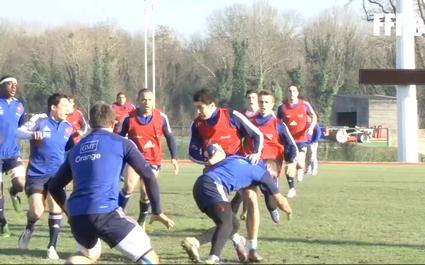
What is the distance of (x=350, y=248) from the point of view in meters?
11.0

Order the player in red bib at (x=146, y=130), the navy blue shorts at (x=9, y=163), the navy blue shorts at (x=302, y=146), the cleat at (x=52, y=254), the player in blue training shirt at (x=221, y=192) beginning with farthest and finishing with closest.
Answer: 1. the navy blue shorts at (x=302, y=146)
2. the player in red bib at (x=146, y=130)
3. the navy blue shorts at (x=9, y=163)
4. the cleat at (x=52, y=254)
5. the player in blue training shirt at (x=221, y=192)

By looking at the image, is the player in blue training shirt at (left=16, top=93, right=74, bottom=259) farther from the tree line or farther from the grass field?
the tree line

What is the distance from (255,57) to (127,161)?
2791 inches

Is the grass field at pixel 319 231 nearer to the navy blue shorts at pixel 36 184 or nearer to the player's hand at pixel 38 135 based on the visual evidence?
the navy blue shorts at pixel 36 184

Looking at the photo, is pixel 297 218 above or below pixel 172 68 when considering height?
below

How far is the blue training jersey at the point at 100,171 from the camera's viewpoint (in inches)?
300

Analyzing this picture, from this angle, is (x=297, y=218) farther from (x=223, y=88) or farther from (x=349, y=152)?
(x=223, y=88)

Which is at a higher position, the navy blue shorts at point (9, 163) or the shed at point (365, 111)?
the shed at point (365, 111)

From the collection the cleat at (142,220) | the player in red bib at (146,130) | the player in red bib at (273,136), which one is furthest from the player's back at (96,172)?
the player in red bib at (146,130)

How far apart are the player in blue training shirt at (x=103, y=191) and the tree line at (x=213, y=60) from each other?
204ft

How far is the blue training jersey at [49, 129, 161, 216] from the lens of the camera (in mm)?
7613

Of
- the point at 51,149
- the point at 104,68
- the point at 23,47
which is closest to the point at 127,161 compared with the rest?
the point at 51,149

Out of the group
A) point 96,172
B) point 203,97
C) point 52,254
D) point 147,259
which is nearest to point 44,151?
point 52,254

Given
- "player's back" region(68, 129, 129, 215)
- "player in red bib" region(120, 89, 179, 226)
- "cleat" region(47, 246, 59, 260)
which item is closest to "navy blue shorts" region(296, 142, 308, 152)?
"player in red bib" region(120, 89, 179, 226)
